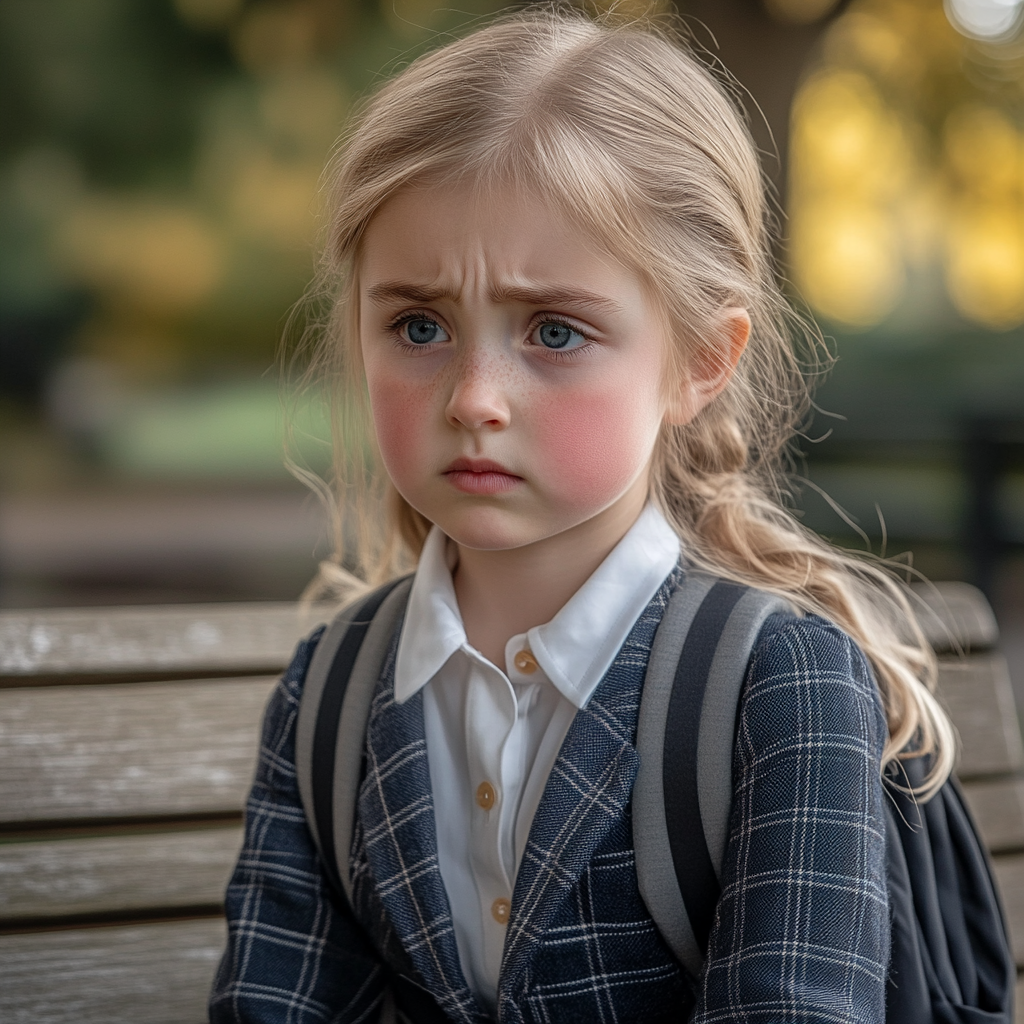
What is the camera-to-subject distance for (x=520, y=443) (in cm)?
96

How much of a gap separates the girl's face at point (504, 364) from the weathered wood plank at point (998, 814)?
1.01 metres

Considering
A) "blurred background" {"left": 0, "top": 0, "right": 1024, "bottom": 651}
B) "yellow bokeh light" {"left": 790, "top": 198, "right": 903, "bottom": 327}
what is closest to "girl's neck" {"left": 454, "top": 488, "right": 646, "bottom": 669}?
"blurred background" {"left": 0, "top": 0, "right": 1024, "bottom": 651}

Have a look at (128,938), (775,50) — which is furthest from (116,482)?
(128,938)

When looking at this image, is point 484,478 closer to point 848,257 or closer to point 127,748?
point 127,748

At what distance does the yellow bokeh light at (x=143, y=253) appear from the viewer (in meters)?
8.79

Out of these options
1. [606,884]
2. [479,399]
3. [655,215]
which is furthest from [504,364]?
[606,884]

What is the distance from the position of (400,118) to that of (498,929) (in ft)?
2.30

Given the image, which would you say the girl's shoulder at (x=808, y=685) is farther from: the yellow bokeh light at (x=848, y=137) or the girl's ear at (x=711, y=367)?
the yellow bokeh light at (x=848, y=137)

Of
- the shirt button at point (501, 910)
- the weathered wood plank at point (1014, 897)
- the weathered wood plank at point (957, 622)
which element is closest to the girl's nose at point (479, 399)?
the shirt button at point (501, 910)

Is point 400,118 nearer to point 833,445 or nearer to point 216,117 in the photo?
point 833,445

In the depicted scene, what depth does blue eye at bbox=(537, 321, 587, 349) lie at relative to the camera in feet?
3.15

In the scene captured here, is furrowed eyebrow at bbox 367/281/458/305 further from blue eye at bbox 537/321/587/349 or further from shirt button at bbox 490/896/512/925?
shirt button at bbox 490/896/512/925

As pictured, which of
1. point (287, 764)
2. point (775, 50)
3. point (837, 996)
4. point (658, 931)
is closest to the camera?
point (837, 996)

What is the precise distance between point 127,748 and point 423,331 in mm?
823
